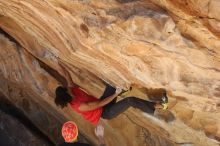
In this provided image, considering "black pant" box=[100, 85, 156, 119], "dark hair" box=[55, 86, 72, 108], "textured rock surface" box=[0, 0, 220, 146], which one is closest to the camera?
"textured rock surface" box=[0, 0, 220, 146]

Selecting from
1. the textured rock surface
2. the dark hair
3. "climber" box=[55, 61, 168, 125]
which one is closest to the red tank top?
"climber" box=[55, 61, 168, 125]

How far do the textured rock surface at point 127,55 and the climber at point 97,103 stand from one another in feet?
0.51

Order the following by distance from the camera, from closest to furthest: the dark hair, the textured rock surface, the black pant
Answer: the textured rock surface → the dark hair → the black pant

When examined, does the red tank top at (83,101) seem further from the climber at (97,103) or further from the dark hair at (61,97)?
the dark hair at (61,97)

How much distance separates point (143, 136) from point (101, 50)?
2464mm

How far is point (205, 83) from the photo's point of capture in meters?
4.18

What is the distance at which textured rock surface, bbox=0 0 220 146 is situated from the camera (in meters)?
3.61

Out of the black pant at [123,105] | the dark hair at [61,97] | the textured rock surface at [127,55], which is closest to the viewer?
the textured rock surface at [127,55]

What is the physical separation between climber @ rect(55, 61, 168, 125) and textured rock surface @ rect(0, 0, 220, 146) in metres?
0.15

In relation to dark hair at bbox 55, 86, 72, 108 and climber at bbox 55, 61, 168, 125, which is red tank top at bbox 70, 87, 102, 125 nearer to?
climber at bbox 55, 61, 168, 125

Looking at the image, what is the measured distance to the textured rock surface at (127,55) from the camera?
3613mm

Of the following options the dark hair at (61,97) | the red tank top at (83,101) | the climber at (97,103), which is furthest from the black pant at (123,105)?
the dark hair at (61,97)

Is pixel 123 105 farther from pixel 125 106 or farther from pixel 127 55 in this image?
pixel 127 55

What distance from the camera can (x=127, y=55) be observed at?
13.8ft
